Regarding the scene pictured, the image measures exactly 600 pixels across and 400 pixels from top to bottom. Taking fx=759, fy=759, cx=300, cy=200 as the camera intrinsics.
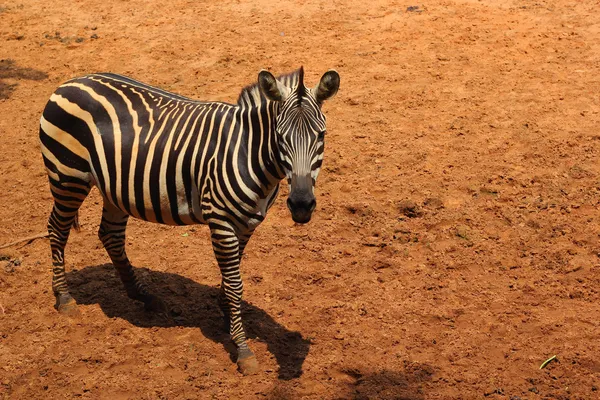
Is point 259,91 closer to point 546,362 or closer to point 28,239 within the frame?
point 546,362

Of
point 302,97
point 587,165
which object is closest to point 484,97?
point 587,165

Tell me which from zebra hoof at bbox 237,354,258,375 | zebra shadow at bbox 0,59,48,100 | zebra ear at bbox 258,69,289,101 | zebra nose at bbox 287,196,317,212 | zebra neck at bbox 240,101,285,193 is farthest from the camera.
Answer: zebra shadow at bbox 0,59,48,100

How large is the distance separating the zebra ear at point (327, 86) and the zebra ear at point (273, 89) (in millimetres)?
241

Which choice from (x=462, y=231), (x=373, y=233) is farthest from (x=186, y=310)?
(x=462, y=231)

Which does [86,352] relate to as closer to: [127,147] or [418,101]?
[127,147]

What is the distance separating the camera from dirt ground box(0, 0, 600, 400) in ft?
20.9

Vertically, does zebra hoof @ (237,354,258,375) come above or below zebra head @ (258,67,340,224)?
below

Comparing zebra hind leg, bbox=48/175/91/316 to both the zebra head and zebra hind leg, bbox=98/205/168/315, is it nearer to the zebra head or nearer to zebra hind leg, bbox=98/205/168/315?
zebra hind leg, bbox=98/205/168/315

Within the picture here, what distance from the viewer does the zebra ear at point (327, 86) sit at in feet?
18.6

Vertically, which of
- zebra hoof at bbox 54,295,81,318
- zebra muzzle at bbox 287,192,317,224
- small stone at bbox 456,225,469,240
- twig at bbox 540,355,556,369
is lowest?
twig at bbox 540,355,556,369

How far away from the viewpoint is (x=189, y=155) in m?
6.25

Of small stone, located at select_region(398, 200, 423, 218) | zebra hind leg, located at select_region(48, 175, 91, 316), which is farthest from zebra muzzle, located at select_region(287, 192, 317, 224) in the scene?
small stone, located at select_region(398, 200, 423, 218)

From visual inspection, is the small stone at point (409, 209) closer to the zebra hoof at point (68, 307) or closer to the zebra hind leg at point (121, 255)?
the zebra hind leg at point (121, 255)

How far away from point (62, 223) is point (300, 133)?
9.02 ft
